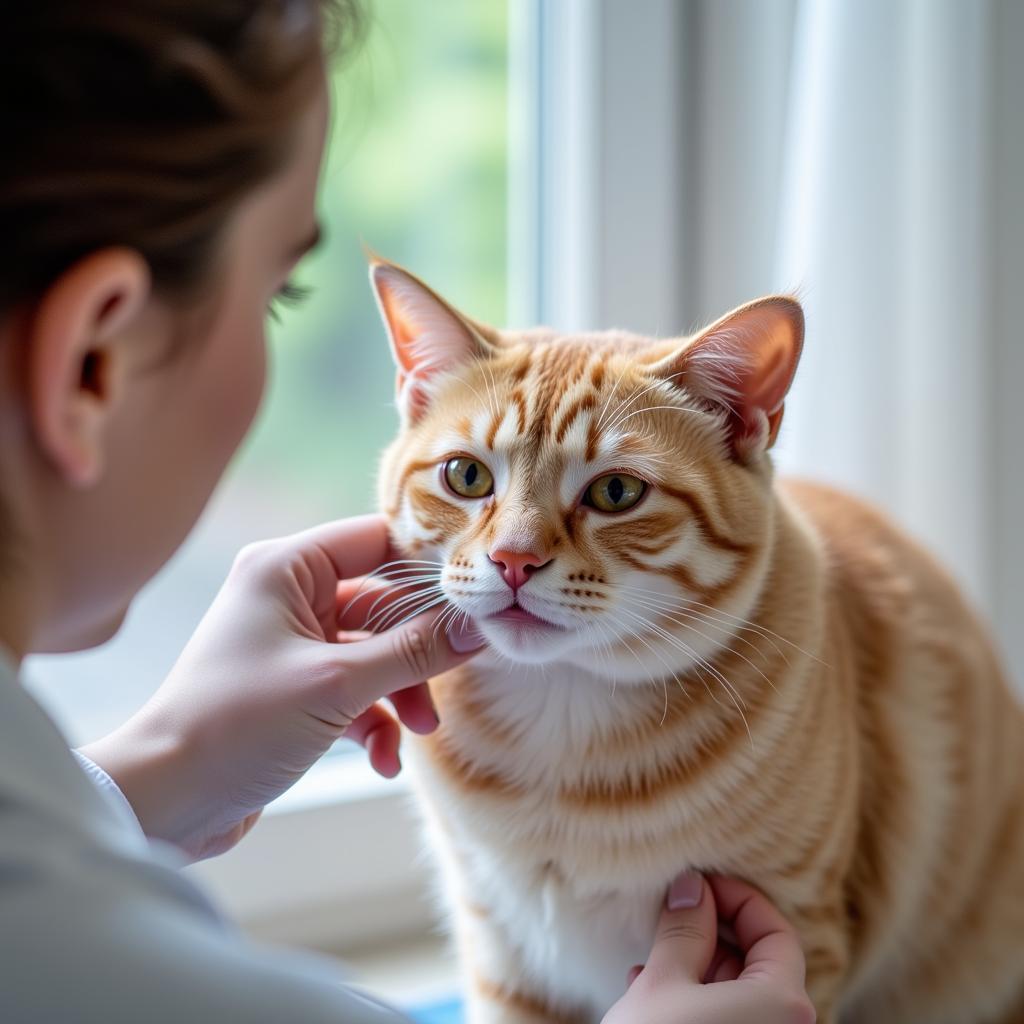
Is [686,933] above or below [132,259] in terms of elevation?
below

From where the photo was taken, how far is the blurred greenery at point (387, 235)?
151 centimetres

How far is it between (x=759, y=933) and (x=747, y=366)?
A: 1.57 feet

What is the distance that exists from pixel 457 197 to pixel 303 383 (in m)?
0.34

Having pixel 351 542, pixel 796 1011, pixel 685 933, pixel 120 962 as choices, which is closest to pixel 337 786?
pixel 351 542

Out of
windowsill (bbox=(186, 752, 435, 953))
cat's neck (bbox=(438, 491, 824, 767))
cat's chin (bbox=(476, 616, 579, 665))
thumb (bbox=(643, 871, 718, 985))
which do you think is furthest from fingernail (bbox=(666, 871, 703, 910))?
windowsill (bbox=(186, 752, 435, 953))

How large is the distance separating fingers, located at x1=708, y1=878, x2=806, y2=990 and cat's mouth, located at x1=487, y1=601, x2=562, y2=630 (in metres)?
0.28

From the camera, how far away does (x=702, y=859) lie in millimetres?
972

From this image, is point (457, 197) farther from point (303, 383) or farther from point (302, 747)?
point (302, 747)

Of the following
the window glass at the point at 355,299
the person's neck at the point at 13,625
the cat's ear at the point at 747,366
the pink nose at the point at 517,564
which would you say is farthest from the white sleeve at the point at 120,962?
the window glass at the point at 355,299

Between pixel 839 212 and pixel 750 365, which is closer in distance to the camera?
pixel 750 365

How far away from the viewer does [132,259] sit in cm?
55

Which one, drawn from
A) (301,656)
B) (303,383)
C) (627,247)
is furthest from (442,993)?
(627,247)

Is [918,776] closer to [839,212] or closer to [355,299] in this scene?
[839,212]

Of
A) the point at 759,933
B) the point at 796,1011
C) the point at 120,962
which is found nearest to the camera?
the point at 120,962
